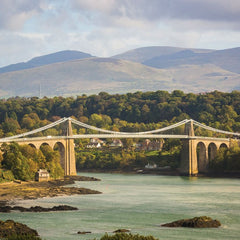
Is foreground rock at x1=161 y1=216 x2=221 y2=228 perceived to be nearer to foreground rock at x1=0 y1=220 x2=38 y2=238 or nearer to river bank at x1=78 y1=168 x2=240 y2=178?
foreground rock at x1=0 y1=220 x2=38 y2=238

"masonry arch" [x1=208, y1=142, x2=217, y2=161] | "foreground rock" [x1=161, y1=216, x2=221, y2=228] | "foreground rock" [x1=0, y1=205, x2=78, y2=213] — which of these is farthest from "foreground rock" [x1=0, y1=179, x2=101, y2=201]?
"masonry arch" [x1=208, y1=142, x2=217, y2=161]

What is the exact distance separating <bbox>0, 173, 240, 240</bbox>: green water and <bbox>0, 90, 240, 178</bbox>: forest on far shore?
2044cm

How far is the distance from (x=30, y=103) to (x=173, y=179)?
2187 inches

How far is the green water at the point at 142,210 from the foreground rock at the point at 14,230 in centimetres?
76

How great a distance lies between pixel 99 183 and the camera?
219 ft

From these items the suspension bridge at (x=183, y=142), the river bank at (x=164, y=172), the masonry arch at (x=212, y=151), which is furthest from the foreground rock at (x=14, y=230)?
the masonry arch at (x=212, y=151)

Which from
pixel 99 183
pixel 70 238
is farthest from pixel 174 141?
pixel 70 238

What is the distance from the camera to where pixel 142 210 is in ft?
153

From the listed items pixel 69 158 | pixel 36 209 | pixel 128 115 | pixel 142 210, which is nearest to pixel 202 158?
pixel 69 158

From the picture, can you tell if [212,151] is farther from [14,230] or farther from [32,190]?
[14,230]

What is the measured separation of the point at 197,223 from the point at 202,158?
44910 millimetres

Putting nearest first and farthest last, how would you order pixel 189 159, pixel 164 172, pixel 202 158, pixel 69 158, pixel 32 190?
pixel 32 190
pixel 69 158
pixel 189 159
pixel 164 172
pixel 202 158

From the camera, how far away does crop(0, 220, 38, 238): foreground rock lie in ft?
116

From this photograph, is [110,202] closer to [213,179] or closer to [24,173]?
[24,173]
